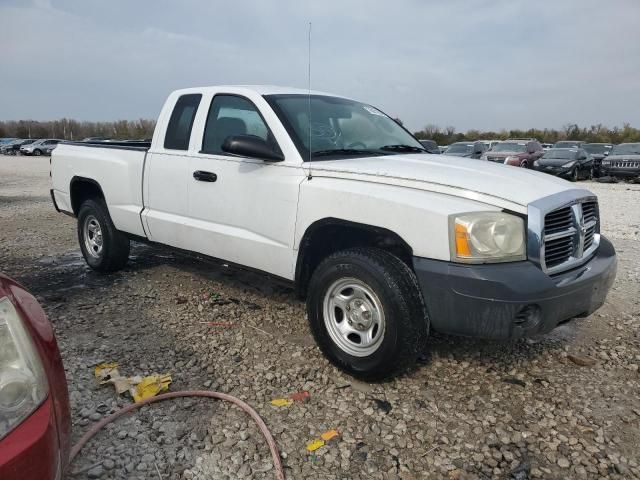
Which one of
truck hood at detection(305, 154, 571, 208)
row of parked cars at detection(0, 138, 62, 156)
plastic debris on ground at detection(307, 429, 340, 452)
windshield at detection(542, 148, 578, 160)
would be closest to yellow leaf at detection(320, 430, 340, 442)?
plastic debris on ground at detection(307, 429, 340, 452)

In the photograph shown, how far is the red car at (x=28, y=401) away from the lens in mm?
1396

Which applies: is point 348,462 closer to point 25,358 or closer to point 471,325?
point 471,325

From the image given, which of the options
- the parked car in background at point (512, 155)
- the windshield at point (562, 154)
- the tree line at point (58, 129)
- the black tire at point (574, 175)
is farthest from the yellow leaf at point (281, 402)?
the tree line at point (58, 129)

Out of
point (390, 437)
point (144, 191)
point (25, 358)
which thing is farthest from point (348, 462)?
point (144, 191)

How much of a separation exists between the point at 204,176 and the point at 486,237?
2.27 meters

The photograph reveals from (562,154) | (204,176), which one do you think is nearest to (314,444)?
(204,176)

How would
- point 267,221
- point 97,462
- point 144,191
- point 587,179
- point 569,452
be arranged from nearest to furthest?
1. point 97,462
2. point 569,452
3. point 267,221
4. point 144,191
5. point 587,179

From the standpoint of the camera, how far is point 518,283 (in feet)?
8.75

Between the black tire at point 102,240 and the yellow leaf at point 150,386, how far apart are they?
2390mm

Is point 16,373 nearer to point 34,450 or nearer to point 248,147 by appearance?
point 34,450

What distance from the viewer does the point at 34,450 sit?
1418mm

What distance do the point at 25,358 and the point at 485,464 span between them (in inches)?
82.3

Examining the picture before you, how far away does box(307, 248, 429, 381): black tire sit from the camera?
289 cm

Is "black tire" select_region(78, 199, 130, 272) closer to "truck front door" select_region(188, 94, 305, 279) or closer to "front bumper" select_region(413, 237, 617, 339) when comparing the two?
"truck front door" select_region(188, 94, 305, 279)
